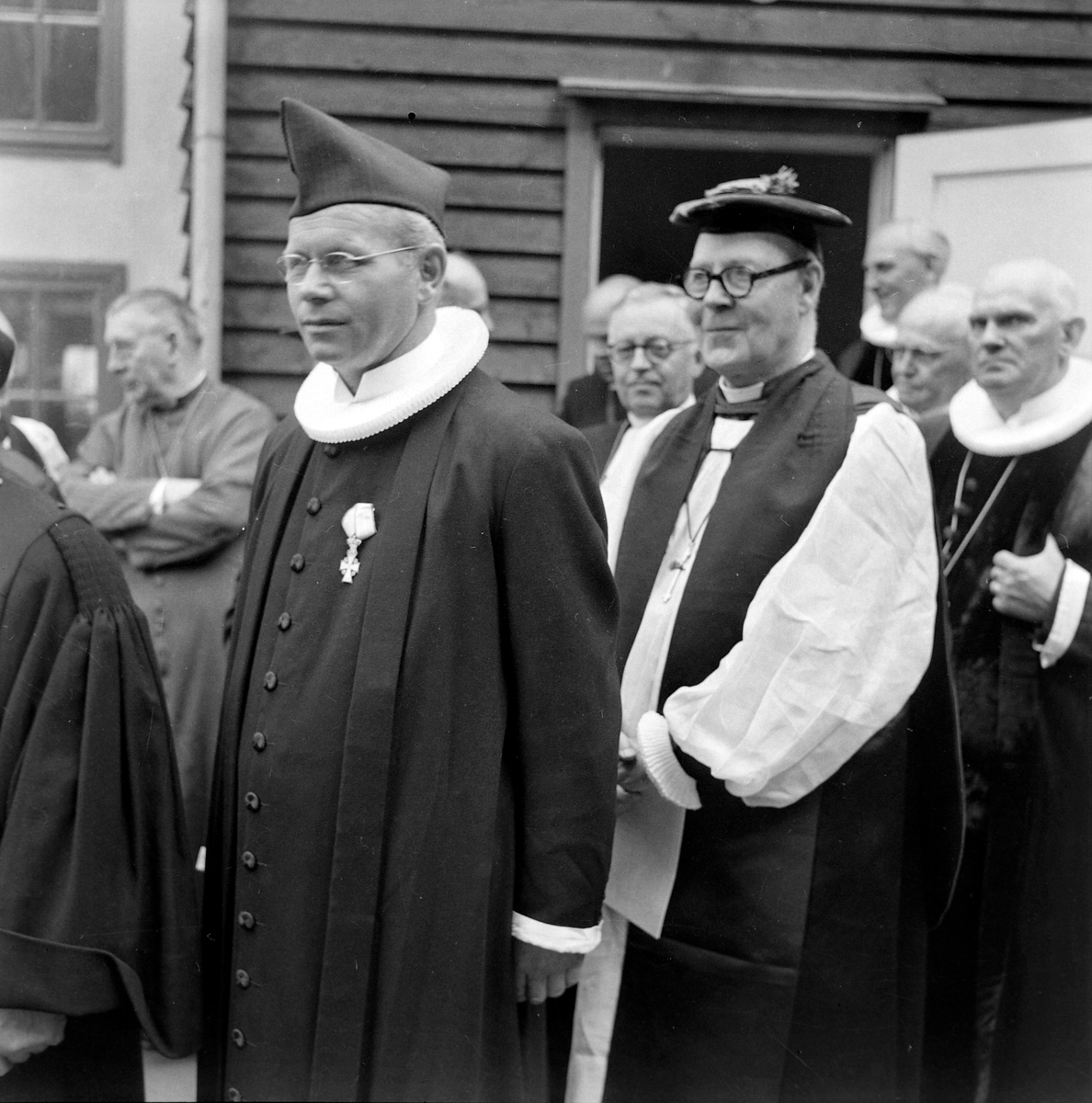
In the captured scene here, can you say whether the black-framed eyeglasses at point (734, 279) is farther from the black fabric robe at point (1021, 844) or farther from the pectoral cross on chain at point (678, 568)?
the black fabric robe at point (1021, 844)

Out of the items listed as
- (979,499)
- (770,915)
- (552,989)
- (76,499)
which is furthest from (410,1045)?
(76,499)

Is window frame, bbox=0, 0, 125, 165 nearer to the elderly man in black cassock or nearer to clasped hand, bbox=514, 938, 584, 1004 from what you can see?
the elderly man in black cassock

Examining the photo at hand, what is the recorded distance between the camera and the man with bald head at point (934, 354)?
4082 millimetres

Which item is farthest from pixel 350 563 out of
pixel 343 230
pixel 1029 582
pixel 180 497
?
pixel 180 497

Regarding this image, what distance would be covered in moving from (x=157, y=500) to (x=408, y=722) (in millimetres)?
2599

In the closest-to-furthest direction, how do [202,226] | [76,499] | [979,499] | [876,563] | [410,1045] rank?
[410,1045] → [876,563] → [979,499] → [76,499] → [202,226]

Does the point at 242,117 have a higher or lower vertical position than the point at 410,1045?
higher

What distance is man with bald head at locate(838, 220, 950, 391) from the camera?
193 inches

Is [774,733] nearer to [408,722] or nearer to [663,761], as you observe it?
[663,761]

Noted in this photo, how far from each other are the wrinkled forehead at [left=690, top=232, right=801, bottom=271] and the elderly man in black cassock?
2.42 ft

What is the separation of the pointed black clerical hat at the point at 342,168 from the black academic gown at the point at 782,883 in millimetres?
904

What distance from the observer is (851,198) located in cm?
602

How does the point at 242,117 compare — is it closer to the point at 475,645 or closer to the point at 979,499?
the point at 979,499

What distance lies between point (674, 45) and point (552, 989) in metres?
3.95
